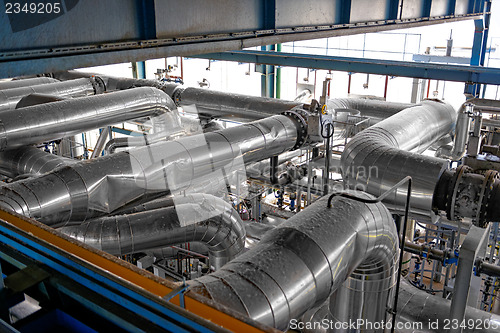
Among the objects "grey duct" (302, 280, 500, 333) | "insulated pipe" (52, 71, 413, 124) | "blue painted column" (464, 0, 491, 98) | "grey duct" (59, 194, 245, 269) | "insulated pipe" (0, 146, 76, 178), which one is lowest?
"grey duct" (302, 280, 500, 333)

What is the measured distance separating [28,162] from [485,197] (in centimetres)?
614

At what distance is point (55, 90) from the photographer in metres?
8.78

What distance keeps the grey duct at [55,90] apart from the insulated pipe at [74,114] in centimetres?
205

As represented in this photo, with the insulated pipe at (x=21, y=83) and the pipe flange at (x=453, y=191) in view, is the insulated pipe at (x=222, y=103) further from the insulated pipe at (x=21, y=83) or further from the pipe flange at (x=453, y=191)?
the pipe flange at (x=453, y=191)

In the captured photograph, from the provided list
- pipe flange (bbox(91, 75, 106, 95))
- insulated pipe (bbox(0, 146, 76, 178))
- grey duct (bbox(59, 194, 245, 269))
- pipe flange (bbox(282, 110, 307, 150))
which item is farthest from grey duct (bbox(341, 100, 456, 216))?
pipe flange (bbox(91, 75, 106, 95))

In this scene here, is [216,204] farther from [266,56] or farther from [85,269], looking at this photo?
[266,56]

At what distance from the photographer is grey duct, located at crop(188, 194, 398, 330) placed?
2701mm

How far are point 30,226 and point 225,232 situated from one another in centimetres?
383

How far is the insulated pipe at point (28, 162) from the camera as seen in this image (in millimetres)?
6522

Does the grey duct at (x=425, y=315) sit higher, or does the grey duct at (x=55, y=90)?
the grey duct at (x=55, y=90)

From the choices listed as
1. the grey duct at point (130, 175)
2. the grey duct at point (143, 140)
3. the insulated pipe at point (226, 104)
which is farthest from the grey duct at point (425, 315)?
the grey duct at point (143, 140)

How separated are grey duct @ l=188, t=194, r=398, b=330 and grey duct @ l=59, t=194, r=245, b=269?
2246 millimetres

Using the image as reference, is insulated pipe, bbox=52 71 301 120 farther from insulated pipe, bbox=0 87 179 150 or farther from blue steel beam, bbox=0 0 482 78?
blue steel beam, bbox=0 0 482 78

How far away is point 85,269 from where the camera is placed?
1794 millimetres
